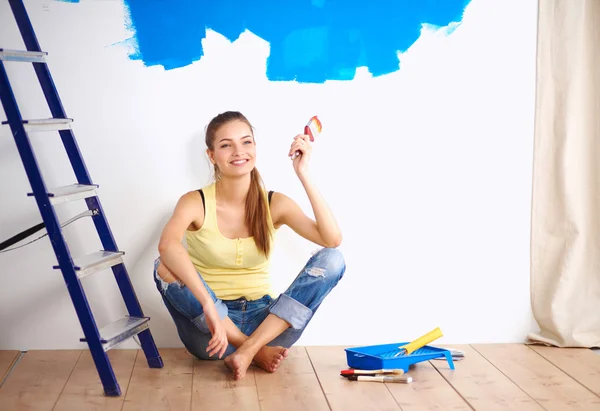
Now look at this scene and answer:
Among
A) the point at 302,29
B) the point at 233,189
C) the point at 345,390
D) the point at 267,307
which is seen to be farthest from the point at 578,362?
the point at 302,29

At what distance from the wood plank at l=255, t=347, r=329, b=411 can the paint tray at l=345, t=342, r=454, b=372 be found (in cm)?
16

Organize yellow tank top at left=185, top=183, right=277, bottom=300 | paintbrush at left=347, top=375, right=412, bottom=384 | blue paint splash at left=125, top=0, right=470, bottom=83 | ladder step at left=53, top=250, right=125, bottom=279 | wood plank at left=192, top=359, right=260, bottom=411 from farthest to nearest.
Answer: blue paint splash at left=125, top=0, right=470, bottom=83
yellow tank top at left=185, top=183, right=277, bottom=300
paintbrush at left=347, top=375, right=412, bottom=384
ladder step at left=53, top=250, right=125, bottom=279
wood plank at left=192, top=359, right=260, bottom=411

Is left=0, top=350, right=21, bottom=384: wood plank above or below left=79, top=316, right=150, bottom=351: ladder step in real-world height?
below

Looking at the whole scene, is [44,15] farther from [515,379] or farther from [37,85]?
[515,379]

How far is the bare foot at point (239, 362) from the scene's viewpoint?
260cm

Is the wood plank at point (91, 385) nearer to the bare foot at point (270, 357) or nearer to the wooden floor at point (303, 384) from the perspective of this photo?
the wooden floor at point (303, 384)

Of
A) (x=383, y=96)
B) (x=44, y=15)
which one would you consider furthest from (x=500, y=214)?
(x=44, y=15)

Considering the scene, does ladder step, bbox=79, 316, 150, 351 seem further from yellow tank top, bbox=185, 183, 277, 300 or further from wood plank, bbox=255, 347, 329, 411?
wood plank, bbox=255, 347, 329, 411

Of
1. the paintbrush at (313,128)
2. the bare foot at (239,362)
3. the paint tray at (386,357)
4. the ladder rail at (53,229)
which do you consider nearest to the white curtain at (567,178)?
the paint tray at (386,357)

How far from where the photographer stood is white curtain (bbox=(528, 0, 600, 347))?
3012 millimetres

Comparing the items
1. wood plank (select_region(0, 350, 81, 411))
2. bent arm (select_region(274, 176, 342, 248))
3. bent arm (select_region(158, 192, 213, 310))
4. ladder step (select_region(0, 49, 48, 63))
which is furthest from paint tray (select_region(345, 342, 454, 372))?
ladder step (select_region(0, 49, 48, 63))

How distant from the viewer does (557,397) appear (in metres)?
2.45

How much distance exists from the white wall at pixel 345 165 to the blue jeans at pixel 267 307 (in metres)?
0.29

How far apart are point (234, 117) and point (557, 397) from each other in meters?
1.46
